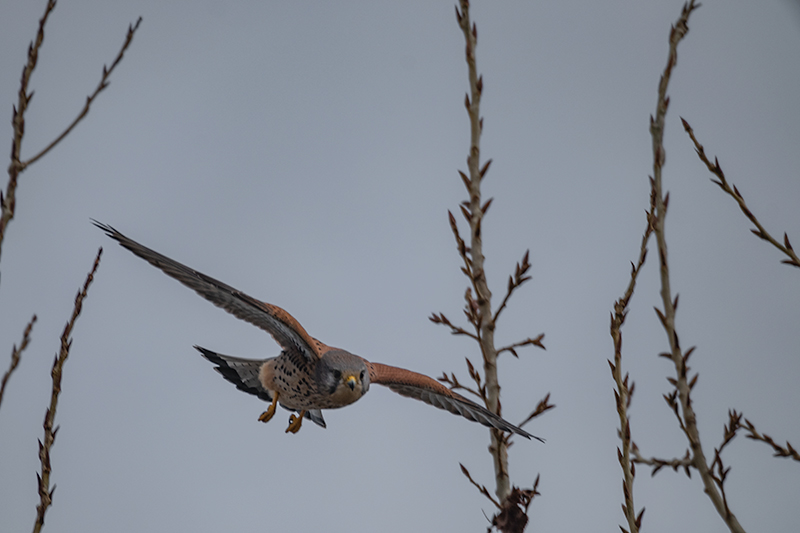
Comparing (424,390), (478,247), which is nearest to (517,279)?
(478,247)

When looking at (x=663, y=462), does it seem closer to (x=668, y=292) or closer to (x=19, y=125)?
(x=668, y=292)

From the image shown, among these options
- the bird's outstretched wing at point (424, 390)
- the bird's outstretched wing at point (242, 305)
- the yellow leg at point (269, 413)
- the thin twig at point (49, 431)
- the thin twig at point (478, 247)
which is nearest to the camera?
the thin twig at point (49, 431)

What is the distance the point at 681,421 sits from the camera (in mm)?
2727

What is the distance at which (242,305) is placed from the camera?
4.35 m

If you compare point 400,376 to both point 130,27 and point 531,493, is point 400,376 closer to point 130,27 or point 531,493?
point 531,493

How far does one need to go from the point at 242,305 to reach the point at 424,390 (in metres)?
1.55

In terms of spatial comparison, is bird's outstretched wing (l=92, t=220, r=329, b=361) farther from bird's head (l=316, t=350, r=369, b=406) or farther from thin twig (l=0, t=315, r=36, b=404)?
thin twig (l=0, t=315, r=36, b=404)

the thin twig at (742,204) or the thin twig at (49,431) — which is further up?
the thin twig at (742,204)

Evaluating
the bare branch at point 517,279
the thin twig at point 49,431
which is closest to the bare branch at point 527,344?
the bare branch at point 517,279

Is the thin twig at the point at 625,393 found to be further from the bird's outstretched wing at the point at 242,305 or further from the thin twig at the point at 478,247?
the bird's outstretched wing at the point at 242,305

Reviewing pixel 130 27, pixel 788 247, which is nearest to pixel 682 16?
pixel 788 247

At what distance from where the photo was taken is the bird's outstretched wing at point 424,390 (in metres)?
4.99

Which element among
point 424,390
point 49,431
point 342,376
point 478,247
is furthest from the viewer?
point 424,390

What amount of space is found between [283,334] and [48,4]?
2394 millimetres
